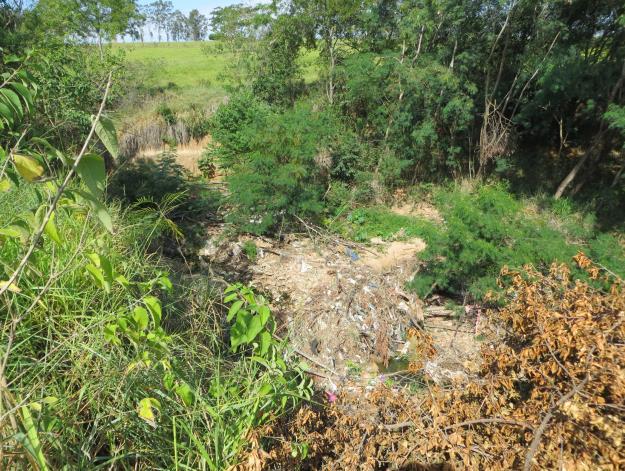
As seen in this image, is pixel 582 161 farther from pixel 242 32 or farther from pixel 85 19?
pixel 85 19

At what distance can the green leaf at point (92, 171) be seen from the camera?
0.68 meters

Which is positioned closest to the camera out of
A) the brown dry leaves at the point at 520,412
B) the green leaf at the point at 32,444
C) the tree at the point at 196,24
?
the green leaf at the point at 32,444

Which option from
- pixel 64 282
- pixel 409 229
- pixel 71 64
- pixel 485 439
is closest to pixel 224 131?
pixel 71 64

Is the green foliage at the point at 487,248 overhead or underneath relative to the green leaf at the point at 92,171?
underneath

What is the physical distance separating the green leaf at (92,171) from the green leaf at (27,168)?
0.47 ft

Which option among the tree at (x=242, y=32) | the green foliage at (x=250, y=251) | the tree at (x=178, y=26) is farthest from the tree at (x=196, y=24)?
the green foliage at (x=250, y=251)

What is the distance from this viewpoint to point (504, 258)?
4.91 m

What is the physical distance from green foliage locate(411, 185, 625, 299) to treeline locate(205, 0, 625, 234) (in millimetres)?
2313

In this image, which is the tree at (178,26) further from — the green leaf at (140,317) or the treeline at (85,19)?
the green leaf at (140,317)

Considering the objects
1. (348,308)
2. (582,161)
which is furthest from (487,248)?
(582,161)

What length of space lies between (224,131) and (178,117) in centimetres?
318

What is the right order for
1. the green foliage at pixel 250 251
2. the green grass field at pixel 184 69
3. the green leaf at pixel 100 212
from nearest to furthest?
the green leaf at pixel 100 212
the green foliage at pixel 250 251
the green grass field at pixel 184 69

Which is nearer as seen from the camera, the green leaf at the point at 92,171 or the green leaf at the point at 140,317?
the green leaf at the point at 92,171

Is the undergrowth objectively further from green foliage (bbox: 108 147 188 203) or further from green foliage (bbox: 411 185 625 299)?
green foliage (bbox: 108 147 188 203)
